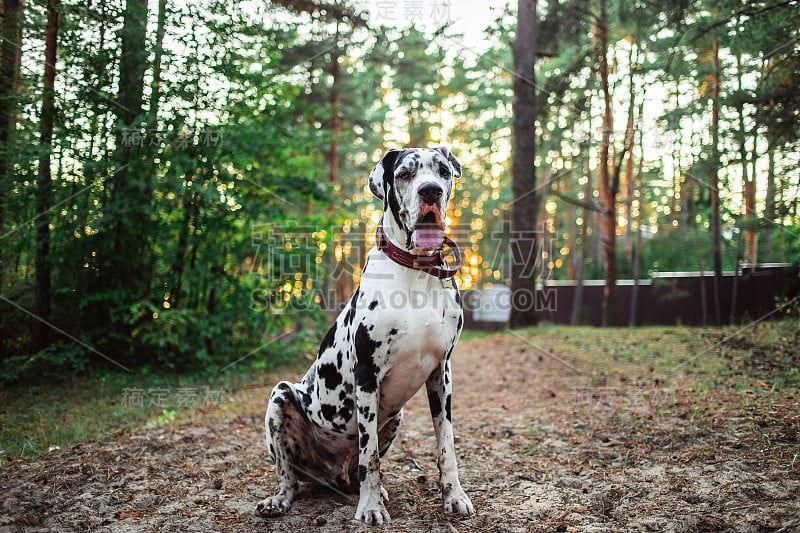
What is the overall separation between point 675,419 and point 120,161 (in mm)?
7316

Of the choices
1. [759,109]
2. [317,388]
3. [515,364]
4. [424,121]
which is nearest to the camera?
[317,388]

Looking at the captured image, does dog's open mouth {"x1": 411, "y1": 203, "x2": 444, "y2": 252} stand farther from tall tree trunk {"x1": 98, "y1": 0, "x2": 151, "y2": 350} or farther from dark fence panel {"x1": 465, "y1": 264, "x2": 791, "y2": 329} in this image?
dark fence panel {"x1": 465, "y1": 264, "x2": 791, "y2": 329}

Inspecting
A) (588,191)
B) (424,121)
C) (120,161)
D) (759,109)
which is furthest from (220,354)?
(424,121)

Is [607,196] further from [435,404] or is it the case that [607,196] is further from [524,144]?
[435,404]

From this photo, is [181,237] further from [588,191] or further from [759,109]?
[588,191]

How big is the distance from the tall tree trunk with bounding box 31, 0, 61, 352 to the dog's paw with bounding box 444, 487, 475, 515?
587 centimetres

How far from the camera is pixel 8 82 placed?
18.4ft

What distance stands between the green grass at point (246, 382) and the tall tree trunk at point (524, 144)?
3.10m

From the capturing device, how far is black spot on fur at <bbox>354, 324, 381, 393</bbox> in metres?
3.35

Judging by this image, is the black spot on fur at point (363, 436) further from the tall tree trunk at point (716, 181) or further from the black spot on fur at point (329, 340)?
the tall tree trunk at point (716, 181)

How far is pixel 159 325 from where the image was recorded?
774 centimetres

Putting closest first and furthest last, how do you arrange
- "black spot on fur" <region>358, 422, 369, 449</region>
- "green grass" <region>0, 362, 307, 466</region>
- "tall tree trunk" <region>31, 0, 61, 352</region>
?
"black spot on fur" <region>358, 422, 369, 449</region>, "green grass" <region>0, 362, 307, 466</region>, "tall tree trunk" <region>31, 0, 61, 352</region>

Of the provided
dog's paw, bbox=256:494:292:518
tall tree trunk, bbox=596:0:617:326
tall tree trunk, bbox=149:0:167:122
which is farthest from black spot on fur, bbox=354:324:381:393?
tall tree trunk, bbox=596:0:617:326

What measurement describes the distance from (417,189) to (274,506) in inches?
92.3
